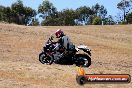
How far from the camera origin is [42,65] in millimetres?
17594

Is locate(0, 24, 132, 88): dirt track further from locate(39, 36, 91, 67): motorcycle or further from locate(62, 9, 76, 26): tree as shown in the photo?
locate(62, 9, 76, 26): tree

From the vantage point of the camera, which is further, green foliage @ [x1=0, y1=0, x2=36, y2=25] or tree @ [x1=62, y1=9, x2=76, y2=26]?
tree @ [x1=62, y1=9, x2=76, y2=26]

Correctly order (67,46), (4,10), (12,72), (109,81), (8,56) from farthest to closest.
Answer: (4,10) → (8,56) → (67,46) → (12,72) → (109,81)

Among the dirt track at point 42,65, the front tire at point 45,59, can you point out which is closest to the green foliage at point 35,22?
the dirt track at point 42,65

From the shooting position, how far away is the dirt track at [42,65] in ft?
47.5

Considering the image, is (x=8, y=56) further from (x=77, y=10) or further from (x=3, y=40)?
(x=77, y=10)

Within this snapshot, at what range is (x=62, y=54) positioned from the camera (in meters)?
19.5

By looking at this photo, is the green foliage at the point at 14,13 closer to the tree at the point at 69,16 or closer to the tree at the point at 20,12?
the tree at the point at 20,12

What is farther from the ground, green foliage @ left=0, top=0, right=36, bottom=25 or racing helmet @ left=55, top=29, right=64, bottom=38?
racing helmet @ left=55, top=29, right=64, bottom=38

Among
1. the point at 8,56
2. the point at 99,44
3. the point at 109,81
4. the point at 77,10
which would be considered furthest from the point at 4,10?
the point at 109,81

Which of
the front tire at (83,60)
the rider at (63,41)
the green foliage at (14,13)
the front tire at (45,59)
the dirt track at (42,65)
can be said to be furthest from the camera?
the green foliage at (14,13)

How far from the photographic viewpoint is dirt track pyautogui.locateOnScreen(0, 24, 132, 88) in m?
14.5

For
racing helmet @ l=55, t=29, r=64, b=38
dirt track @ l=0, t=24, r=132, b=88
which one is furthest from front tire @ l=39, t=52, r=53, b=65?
racing helmet @ l=55, t=29, r=64, b=38

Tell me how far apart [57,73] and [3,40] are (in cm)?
1482
